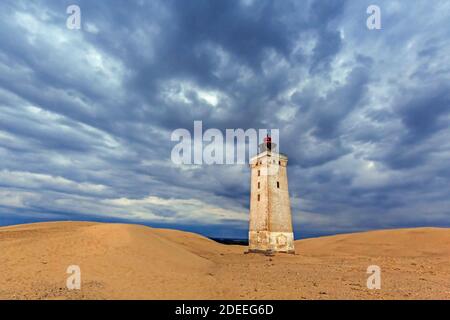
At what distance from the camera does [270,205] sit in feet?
94.8

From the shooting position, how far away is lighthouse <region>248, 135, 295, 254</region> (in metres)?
28.5

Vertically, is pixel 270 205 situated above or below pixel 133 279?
above

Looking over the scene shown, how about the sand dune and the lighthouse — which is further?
the lighthouse

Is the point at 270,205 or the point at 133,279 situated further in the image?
the point at 270,205

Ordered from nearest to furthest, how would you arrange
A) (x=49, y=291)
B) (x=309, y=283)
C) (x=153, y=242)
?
(x=49, y=291)
(x=309, y=283)
(x=153, y=242)

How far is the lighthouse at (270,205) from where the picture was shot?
28531 millimetres

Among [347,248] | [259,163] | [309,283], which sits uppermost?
[259,163]

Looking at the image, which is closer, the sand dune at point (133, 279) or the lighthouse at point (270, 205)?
the sand dune at point (133, 279)

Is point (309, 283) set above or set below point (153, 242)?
below

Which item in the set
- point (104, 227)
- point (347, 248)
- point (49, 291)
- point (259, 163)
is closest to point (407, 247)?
point (347, 248)
